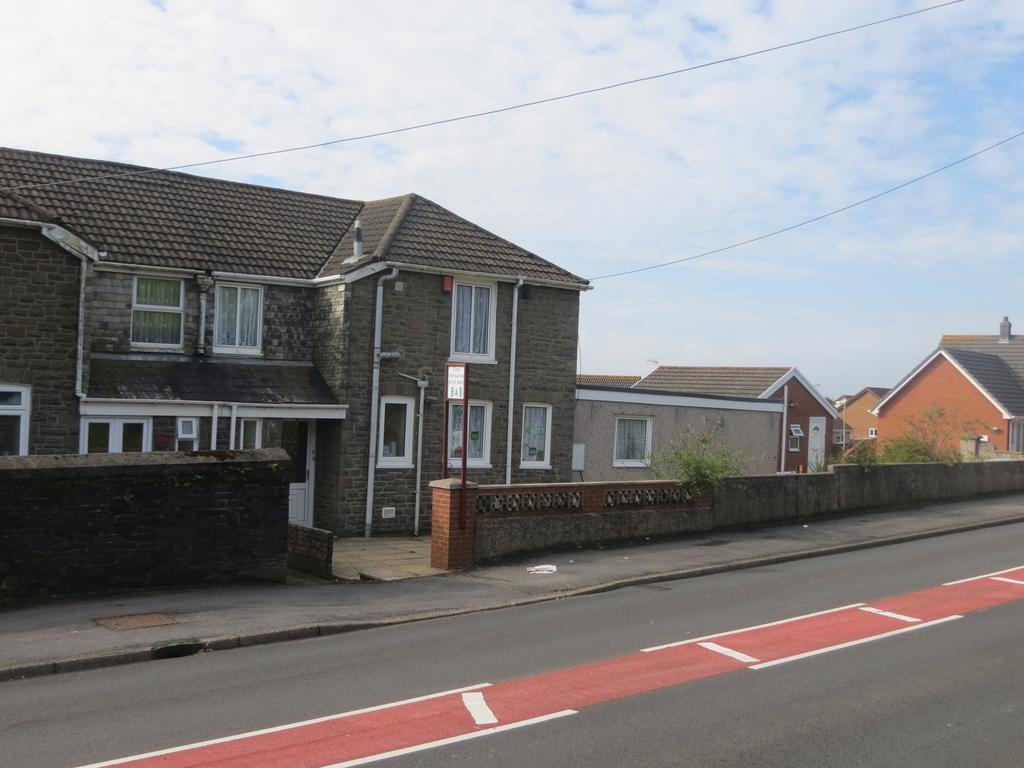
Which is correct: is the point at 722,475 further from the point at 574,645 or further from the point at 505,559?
the point at 574,645

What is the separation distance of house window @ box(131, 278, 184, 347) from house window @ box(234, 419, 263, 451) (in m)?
2.04

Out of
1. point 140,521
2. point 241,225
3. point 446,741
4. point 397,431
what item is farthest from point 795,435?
point 446,741

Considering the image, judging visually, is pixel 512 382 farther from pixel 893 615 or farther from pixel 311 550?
pixel 893 615

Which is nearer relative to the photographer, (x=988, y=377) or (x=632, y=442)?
(x=632, y=442)

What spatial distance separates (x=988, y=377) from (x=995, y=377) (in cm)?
74

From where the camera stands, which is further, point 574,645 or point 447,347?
point 447,347

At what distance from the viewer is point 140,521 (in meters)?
12.7

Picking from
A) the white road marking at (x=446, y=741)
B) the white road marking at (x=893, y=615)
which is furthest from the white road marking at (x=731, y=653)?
the white road marking at (x=893, y=615)

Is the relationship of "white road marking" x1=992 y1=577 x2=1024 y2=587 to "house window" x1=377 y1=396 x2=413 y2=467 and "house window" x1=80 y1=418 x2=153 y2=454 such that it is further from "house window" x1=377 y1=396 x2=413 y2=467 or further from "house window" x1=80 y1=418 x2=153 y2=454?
"house window" x1=80 y1=418 x2=153 y2=454

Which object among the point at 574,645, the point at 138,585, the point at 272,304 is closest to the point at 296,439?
the point at 272,304

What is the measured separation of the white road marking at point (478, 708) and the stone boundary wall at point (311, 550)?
6429 millimetres

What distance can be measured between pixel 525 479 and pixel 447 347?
3.33 m

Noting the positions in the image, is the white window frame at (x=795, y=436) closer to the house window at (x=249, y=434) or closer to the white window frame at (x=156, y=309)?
the house window at (x=249, y=434)

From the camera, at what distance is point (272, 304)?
65.6 feet
